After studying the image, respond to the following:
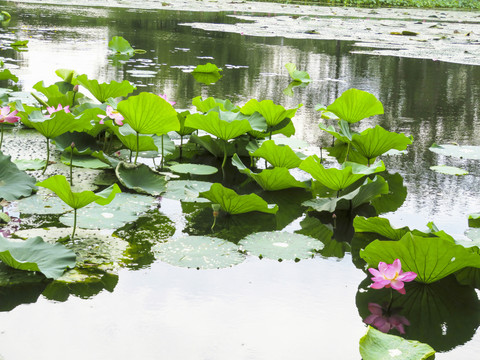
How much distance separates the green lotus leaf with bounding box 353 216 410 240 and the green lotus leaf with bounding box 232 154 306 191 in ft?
1.38

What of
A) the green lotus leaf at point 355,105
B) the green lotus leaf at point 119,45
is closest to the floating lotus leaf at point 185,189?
the green lotus leaf at point 355,105

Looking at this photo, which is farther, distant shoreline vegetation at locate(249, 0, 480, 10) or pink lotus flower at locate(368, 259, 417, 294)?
distant shoreline vegetation at locate(249, 0, 480, 10)

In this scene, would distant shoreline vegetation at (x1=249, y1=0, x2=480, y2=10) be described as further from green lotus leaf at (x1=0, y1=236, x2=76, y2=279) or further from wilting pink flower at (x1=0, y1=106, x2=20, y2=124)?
green lotus leaf at (x1=0, y1=236, x2=76, y2=279)

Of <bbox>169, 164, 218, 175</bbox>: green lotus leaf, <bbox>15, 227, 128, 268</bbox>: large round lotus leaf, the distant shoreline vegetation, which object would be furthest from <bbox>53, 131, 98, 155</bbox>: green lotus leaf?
the distant shoreline vegetation

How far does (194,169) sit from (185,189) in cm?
38

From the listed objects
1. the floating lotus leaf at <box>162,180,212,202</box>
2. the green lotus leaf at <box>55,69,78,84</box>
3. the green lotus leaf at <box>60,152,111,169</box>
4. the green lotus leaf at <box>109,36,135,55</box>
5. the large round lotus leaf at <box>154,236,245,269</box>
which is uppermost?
the green lotus leaf at <box>109,36,135,55</box>

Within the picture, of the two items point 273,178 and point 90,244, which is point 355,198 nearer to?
point 273,178

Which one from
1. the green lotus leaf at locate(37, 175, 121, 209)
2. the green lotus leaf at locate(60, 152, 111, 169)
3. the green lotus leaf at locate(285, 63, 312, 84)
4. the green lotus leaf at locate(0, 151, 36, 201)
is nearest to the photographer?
the green lotus leaf at locate(37, 175, 121, 209)

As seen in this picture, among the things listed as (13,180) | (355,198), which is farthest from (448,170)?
(13,180)

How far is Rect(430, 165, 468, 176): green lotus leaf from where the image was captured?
2.57m

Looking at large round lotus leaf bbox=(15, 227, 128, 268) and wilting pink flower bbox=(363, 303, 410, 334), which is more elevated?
large round lotus leaf bbox=(15, 227, 128, 268)

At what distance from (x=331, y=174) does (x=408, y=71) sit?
13.5ft

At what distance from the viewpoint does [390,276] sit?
1348 mm

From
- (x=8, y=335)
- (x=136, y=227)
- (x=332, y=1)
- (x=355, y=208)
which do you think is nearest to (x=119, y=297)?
(x=8, y=335)
